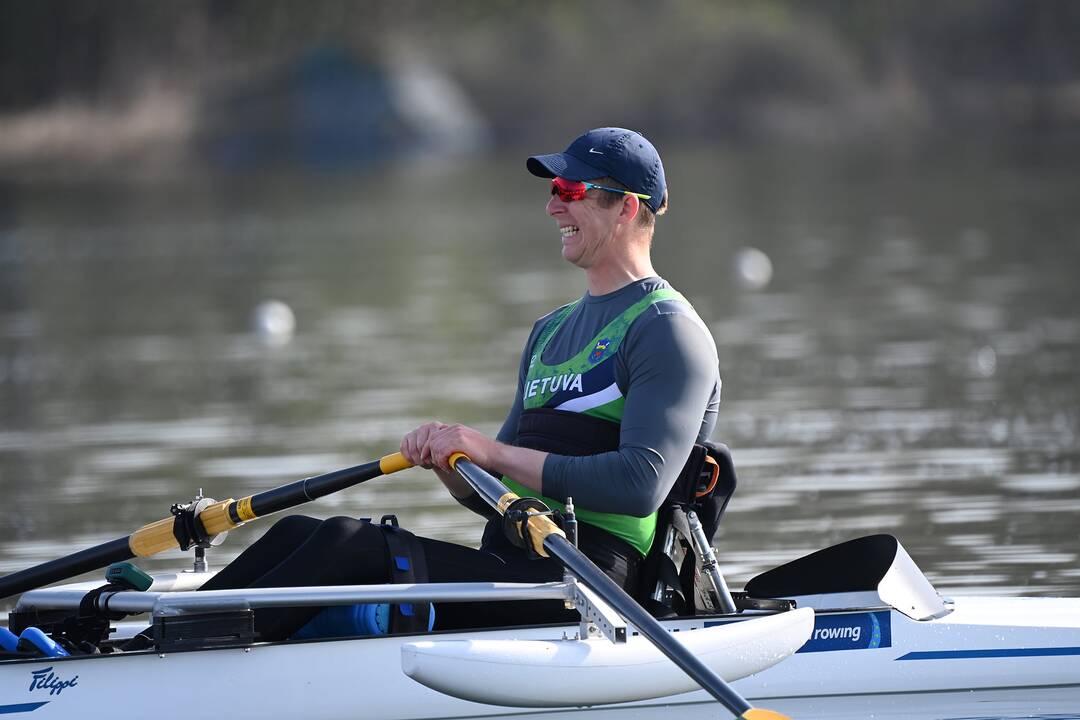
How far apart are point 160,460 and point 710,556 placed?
6869 millimetres

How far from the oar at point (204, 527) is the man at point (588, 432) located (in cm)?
59

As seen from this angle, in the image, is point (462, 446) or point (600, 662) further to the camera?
point (462, 446)

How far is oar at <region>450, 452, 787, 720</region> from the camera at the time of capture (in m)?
5.21

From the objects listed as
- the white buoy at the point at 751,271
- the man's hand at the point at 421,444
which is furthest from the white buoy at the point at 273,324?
the man's hand at the point at 421,444

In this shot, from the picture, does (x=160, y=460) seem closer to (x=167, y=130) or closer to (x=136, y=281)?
(x=136, y=281)

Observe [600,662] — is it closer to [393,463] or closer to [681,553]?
[681,553]

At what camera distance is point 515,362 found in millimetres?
15727

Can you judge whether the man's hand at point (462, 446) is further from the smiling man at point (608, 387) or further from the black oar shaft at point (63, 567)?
the black oar shaft at point (63, 567)

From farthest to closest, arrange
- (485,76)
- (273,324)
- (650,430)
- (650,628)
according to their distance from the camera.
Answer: (485,76) → (273,324) → (650,430) → (650,628)

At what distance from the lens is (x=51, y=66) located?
231ft

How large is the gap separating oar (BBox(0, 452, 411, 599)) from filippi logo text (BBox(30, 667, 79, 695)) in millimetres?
867

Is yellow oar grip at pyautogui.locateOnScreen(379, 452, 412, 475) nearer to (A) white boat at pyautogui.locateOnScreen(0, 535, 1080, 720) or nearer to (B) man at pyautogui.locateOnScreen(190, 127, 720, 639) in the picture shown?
(B) man at pyautogui.locateOnScreen(190, 127, 720, 639)

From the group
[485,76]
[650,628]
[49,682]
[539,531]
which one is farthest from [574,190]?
[485,76]

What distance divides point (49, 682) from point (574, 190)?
2.11m
